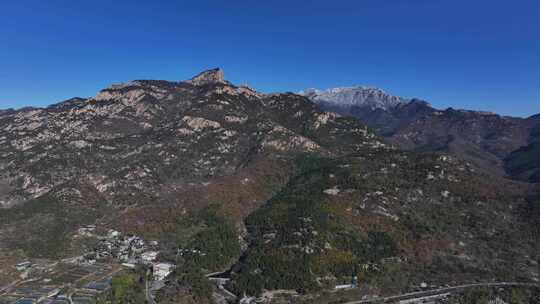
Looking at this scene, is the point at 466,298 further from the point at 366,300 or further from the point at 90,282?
the point at 90,282

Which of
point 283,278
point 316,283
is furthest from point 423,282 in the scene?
point 283,278

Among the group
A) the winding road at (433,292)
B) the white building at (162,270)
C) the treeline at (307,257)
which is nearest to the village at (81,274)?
the white building at (162,270)

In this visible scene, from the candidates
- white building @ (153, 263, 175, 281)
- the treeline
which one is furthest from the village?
the treeline

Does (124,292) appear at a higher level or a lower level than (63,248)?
lower

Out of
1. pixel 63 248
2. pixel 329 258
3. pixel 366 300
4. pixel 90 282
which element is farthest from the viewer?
pixel 63 248

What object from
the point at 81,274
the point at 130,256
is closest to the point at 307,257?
the point at 130,256

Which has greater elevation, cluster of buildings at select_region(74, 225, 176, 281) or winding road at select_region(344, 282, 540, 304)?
cluster of buildings at select_region(74, 225, 176, 281)

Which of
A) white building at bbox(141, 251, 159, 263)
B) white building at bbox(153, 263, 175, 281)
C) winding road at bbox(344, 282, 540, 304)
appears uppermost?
white building at bbox(141, 251, 159, 263)

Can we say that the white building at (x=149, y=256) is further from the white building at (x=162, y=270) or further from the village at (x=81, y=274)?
the white building at (x=162, y=270)

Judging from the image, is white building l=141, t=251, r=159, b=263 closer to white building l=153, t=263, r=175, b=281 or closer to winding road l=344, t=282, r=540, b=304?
white building l=153, t=263, r=175, b=281
